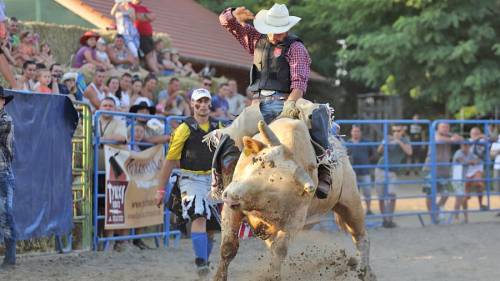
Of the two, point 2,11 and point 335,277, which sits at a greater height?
point 2,11

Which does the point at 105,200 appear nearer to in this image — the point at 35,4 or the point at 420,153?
the point at 35,4

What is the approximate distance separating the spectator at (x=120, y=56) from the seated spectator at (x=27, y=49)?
1.43m

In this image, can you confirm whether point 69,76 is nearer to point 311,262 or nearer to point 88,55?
point 88,55

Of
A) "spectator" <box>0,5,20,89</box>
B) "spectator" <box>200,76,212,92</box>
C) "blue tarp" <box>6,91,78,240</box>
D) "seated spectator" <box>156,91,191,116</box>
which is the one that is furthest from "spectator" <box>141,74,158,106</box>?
"blue tarp" <box>6,91,78,240</box>

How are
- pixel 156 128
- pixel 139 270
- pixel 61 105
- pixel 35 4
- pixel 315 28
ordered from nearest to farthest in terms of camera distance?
pixel 139 270, pixel 61 105, pixel 156 128, pixel 35 4, pixel 315 28

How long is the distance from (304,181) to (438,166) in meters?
9.34

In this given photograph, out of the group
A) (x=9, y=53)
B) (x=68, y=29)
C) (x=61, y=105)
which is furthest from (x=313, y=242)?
(x=68, y=29)

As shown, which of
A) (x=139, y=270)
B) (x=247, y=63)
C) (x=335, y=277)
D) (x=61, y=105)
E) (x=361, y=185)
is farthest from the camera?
(x=247, y=63)

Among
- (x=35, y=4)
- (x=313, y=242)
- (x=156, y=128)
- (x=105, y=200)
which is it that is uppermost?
(x=35, y=4)

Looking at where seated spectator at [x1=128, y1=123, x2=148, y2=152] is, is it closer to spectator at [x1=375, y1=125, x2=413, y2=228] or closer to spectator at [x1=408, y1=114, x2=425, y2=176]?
spectator at [x1=375, y1=125, x2=413, y2=228]

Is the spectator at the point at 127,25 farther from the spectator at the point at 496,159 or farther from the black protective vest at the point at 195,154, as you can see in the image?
the spectator at the point at 496,159

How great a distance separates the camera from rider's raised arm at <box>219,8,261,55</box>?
7586mm

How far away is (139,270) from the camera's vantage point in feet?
29.2

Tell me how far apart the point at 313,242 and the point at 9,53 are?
4832mm
